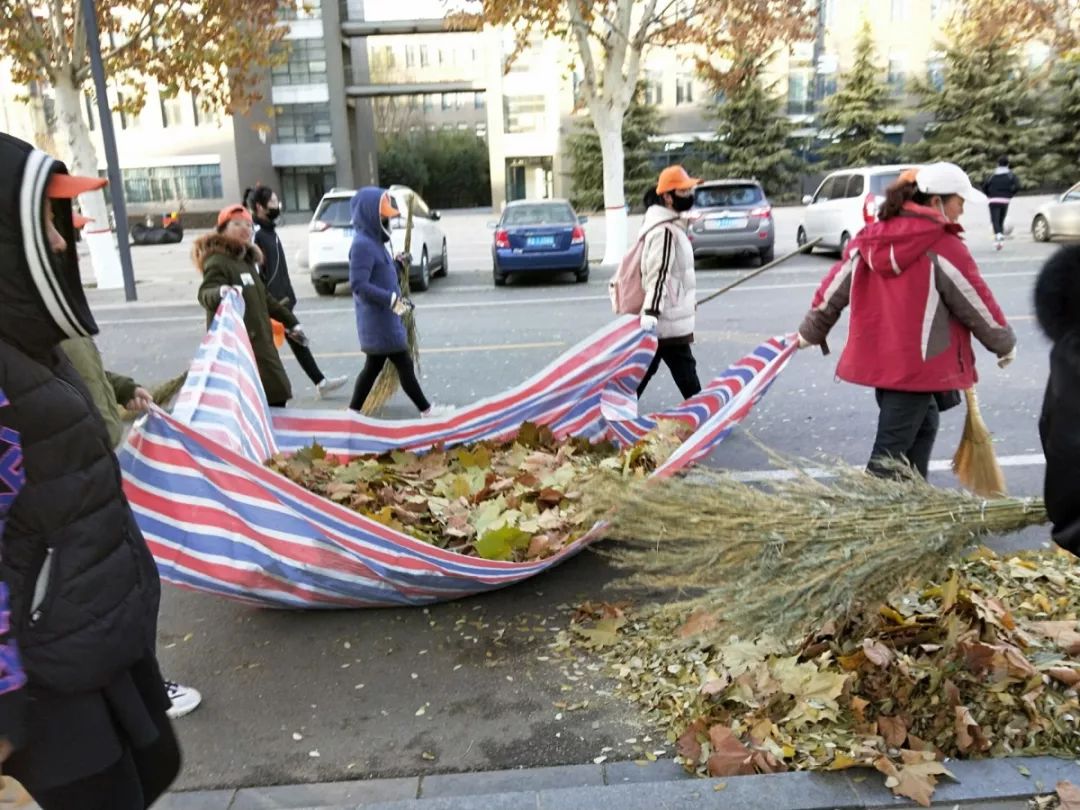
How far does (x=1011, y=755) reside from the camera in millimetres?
2562

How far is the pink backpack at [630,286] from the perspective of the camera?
18.1ft

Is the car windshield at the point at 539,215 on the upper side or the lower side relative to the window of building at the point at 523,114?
lower

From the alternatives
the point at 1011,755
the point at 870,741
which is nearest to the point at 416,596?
the point at 870,741

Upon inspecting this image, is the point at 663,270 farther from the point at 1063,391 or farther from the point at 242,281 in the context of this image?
the point at 1063,391

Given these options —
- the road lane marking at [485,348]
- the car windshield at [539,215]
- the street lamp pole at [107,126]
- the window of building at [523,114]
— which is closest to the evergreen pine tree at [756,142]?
the window of building at [523,114]

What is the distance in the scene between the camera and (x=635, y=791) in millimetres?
2496

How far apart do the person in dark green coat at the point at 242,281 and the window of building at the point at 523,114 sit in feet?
123

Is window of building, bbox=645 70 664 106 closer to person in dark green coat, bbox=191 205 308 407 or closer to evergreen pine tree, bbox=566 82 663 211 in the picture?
evergreen pine tree, bbox=566 82 663 211

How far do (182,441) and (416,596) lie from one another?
106cm

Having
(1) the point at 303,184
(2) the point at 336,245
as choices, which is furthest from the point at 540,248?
(1) the point at 303,184

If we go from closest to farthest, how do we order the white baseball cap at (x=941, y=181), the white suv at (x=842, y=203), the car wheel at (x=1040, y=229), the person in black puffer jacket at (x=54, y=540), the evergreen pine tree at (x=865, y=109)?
the person in black puffer jacket at (x=54, y=540)
the white baseball cap at (x=941, y=181)
the white suv at (x=842, y=203)
the car wheel at (x=1040, y=229)
the evergreen pine tree at (x=865, y=109)

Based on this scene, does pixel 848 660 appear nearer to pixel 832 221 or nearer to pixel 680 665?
pixel 680 665

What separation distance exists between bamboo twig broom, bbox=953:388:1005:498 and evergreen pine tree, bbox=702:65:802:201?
32.8 metres

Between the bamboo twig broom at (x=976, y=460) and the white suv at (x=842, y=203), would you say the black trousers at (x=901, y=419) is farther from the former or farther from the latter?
the white suv at (x=842, y=203)
